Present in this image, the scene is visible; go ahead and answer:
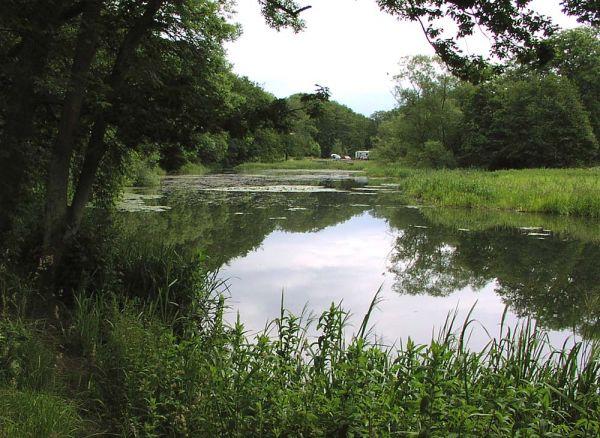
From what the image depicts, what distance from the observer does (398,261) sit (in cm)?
1116

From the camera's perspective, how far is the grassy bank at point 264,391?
259 centimetres

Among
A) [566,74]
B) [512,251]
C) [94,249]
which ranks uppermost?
[566,74]

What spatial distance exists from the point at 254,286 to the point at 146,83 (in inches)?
156

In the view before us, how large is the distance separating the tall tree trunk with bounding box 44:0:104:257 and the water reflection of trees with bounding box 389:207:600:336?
555 centimetres

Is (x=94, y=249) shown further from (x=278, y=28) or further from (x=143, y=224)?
(x=143, y=224)

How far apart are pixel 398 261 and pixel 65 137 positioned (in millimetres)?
7733

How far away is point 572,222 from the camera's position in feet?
51.7

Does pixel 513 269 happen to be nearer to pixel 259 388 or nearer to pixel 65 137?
pixel 259 388

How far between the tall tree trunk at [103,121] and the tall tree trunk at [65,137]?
0.59 feet

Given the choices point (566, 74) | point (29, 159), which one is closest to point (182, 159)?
point (29, 159)

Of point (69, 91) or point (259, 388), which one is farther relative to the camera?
point (69, 91)

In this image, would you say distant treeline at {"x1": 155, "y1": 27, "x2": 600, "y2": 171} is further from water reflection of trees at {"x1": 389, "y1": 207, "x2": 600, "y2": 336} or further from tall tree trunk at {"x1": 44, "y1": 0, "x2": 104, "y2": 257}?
tall tree trunk at {"x1": 44, "y1": 0, "x2": 104, "y2": 257}

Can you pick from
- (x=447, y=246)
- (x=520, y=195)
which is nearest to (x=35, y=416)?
(x=447, y=246)

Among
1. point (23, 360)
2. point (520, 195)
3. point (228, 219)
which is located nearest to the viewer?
point (23, 360)
